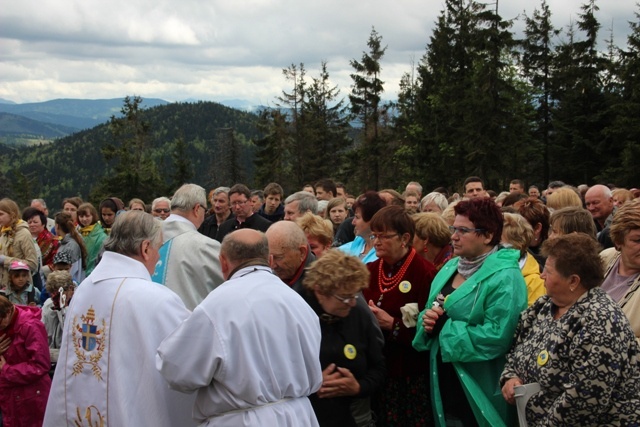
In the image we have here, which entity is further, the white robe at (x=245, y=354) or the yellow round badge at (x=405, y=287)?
the yellow round badge at (x=405, y=287)

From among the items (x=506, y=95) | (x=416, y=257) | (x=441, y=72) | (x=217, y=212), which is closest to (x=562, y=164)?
(x=506, y=95)

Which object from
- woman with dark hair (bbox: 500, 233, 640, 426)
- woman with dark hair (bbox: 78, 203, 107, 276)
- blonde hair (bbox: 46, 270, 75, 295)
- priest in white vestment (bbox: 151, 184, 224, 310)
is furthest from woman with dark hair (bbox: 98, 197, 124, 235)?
woman with dark hair (bbox: 500, 233, 640, 426)

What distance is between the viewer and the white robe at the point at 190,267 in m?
5.20

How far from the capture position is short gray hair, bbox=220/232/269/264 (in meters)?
3.48

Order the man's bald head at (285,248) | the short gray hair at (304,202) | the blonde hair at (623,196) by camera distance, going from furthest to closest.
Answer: the blonde hair at (623,196)
the short gray hair at (304,202)
the man's bald head at (285,248)

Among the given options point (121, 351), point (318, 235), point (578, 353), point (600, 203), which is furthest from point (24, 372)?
point (600, 203)

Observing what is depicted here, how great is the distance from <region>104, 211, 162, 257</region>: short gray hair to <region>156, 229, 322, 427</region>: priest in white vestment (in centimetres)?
66

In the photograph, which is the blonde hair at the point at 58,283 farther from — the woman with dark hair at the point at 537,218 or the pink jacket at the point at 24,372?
the woman with dark hair at the point at 537,218

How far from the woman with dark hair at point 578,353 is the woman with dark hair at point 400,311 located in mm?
905

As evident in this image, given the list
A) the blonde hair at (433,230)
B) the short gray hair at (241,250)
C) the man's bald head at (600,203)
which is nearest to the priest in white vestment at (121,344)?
the short gray hair at (241,250)

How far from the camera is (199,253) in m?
5.23

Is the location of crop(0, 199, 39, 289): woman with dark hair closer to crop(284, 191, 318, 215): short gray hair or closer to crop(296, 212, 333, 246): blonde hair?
crop(284, 191, 318, 215): short gray hair

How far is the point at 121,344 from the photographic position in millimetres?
3730

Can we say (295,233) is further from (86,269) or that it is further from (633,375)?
(86,269)
